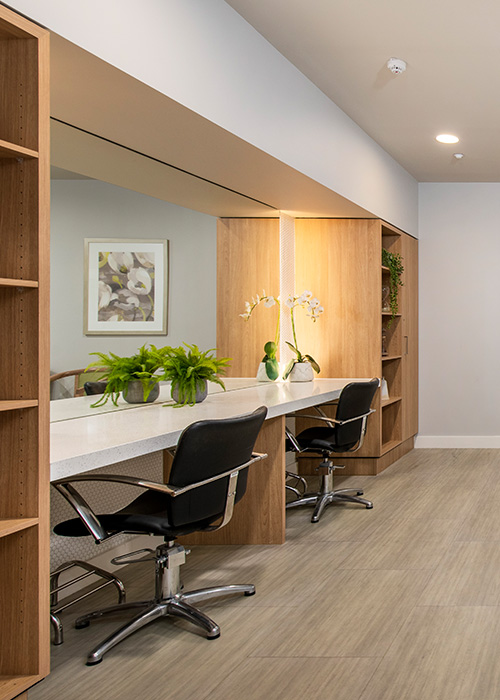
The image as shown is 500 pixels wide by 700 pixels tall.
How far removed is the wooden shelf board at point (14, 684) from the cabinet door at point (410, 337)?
15.8ft

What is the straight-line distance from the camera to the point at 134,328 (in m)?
3.28

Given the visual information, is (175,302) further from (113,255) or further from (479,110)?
(479,110)

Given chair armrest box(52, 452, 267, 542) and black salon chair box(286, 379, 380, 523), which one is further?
black salon chair box(286, 379, 380, 523)

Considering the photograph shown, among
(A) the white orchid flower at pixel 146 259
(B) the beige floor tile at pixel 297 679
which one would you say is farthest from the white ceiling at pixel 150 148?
(B) the beige floor tile at pixel 297 679

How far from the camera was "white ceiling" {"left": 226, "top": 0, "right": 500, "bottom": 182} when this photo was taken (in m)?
3.09

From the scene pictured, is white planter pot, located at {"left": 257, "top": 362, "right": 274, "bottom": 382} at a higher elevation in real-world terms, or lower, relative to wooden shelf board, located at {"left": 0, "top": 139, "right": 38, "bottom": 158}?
lower

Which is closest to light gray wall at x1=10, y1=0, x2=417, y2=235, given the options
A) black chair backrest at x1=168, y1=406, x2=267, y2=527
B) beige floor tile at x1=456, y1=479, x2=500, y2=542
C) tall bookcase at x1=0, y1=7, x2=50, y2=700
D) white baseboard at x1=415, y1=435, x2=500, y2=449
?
tall bookcase at x1=0, y1=7, x2=50, y2=700

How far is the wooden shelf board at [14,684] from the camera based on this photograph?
1.81 meters

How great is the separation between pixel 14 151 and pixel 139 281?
1.49 metres

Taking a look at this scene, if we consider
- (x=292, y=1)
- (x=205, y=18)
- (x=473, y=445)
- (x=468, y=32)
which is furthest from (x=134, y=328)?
(x=473, y=445)

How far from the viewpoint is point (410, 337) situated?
6543mm

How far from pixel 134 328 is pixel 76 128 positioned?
89cm

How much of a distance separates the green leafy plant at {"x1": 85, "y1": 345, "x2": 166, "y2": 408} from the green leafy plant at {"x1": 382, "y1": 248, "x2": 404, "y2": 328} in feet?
9.64

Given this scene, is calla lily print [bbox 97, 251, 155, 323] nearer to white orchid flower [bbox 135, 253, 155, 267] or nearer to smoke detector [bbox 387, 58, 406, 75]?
white orchid flower [bbox 135, 253, 155, 267]
